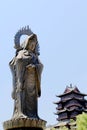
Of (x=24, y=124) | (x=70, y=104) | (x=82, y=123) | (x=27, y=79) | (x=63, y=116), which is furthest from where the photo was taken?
(x=70, y=104)

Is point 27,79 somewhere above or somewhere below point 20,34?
below

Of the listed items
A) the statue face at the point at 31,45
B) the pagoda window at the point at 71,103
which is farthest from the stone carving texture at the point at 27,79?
the pagoda window at the point at 71,103

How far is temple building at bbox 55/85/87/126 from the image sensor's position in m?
56.2

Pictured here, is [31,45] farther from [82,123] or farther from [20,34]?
[82,123]

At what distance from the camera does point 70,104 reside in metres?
58.1

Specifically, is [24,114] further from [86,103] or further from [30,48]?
A: [86,103]

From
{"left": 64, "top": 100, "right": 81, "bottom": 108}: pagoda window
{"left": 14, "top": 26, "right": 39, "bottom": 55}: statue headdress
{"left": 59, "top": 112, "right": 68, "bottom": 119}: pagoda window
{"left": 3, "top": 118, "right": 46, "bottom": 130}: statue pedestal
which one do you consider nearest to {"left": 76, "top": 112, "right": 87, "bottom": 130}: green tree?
{"left": 14, "top": 26, "right": 39, "bottom": 55}: statue headdress

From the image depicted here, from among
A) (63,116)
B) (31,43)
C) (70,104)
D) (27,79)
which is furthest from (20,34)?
(70,104)

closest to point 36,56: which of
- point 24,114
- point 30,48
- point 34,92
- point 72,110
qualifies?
point 30,48

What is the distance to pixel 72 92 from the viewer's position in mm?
57719

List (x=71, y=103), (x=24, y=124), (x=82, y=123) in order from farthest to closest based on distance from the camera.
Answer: (x=71, y=103), (x=82, y=123), (x=24, y=124)

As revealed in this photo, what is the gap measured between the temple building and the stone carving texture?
48.0 meters

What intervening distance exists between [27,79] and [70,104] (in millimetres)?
50819

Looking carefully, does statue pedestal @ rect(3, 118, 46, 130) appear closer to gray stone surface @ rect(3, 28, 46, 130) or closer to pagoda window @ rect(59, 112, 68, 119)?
gray stone surface @ rect(3, 28, 46, 130)
